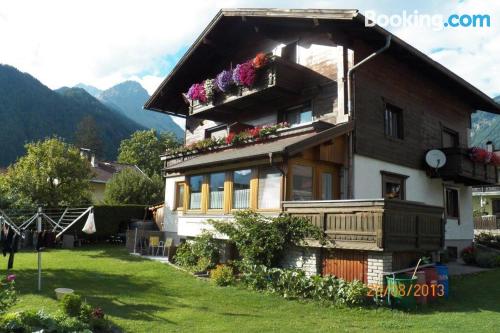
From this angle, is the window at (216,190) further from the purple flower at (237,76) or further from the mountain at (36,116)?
the mountain at (36,116)

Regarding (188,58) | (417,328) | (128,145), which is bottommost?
(417,328)

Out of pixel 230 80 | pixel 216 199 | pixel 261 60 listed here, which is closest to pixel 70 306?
pixel 216 199

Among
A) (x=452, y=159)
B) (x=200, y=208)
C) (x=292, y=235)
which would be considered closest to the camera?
(x=292, y=235)

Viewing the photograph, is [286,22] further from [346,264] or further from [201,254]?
[346,264]

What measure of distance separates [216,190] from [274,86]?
14.0 ft

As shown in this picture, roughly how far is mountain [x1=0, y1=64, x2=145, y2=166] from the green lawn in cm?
9409

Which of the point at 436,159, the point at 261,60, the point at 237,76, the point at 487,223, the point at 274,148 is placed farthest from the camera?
the point at 487,223

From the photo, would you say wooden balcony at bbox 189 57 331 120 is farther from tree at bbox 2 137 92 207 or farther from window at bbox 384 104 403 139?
tree at bbox 2 137 92 207

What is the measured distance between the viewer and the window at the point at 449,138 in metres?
20.7

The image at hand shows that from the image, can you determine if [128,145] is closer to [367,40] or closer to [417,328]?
[367,40]

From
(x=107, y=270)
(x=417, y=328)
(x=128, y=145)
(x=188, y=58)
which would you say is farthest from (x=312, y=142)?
(x=128, y=145)

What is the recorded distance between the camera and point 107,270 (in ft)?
49.3

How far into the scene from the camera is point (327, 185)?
14898 millimetres

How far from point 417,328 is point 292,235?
444cm
